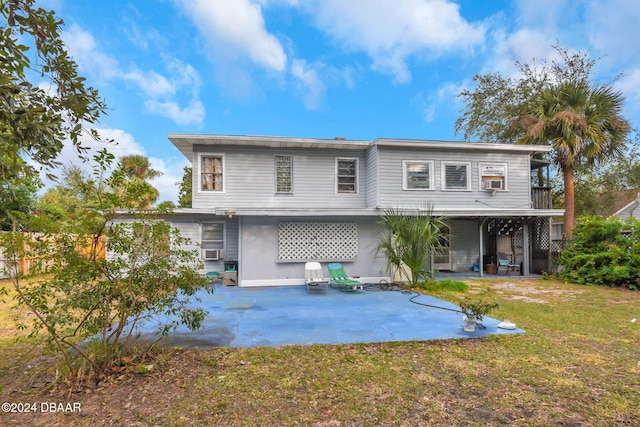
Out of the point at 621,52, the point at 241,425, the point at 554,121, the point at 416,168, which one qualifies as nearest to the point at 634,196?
the point at 621,52

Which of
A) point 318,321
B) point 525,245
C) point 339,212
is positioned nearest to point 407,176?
point 339,212

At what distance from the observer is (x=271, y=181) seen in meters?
12.6

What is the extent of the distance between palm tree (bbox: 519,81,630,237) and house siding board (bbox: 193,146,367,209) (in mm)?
7687

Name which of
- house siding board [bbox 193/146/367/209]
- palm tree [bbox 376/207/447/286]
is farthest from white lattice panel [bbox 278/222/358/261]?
house siding board [bbox 193/146/367/209]

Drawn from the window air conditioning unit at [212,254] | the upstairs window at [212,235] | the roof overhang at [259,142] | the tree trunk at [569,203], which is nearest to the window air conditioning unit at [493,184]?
the tree trunk at [569,203]

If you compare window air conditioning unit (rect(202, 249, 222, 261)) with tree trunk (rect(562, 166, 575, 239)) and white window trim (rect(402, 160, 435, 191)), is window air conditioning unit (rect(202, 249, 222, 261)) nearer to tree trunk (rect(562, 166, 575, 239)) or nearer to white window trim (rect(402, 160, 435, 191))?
white window trim (rect(402, 160, 435, 191))

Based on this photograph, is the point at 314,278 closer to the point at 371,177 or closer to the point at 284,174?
the point at 284,174

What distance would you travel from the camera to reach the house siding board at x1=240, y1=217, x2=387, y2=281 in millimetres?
10570

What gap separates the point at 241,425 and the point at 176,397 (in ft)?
2.93

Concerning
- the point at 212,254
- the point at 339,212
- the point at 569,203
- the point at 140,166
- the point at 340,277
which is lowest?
the point at 340,277

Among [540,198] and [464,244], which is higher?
[540,198]

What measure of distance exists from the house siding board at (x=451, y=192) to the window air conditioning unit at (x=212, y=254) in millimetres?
5969

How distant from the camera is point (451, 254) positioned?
14383 millimetres

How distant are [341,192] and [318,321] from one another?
7.33m
